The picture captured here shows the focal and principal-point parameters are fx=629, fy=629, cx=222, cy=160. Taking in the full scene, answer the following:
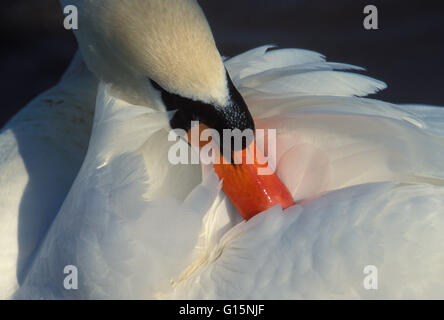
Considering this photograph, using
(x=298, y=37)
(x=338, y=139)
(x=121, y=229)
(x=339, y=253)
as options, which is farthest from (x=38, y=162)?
(x=298, y=37)

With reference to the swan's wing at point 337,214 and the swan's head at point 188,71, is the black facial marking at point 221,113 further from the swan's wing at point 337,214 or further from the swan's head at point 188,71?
the swan's wing at point 337,214

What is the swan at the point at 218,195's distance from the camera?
152cm

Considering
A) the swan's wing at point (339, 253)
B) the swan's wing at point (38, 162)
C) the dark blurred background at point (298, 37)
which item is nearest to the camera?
the swan's wing at point (339, 253)

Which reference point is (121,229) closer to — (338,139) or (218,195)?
(218,195)

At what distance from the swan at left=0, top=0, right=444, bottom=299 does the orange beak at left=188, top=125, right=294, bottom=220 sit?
1.6 inches

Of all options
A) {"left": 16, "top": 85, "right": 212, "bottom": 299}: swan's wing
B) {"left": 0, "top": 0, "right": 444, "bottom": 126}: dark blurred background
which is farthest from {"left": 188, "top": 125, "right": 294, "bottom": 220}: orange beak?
{"left": 0, "top": 0, "right": 444, "bottom": 126}: dark blurred background

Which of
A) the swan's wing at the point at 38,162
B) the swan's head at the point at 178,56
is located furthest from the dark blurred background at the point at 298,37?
the swan's head at the point at 178,56

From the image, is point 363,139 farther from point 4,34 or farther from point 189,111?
point 4,34

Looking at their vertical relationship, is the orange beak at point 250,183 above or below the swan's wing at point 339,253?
above

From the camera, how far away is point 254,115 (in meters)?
1.94

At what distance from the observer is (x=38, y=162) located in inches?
85.4

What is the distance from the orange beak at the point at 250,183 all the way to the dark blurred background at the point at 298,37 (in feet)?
6.50

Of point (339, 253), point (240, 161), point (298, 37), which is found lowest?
point (339, 253)

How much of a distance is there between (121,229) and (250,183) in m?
0.41
